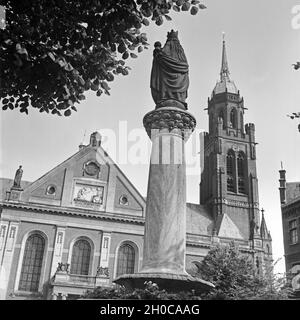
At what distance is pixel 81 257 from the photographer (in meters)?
34.0

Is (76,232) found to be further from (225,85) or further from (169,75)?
(225,85)

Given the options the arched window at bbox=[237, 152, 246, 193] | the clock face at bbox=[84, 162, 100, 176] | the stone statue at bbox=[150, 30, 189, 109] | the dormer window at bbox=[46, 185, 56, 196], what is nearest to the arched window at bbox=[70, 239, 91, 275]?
the dormer window at bbox=[46, 185, 56, 196]

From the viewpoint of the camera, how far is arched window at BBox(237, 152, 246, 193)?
177 ft

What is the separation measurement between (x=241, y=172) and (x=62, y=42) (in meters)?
50.0

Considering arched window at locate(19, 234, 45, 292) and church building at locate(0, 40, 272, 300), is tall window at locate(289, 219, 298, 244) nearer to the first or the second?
church building at locate(0, 40, 272, 300)

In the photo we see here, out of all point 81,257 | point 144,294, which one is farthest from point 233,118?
point 144,294

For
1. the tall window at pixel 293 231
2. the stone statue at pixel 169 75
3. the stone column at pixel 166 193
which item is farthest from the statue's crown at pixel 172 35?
the tall window at pixel 293 231

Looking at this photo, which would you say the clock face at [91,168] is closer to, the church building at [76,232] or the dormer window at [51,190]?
the church building at [76,232]

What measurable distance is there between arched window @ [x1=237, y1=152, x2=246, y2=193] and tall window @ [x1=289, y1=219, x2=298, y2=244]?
72.7 ft

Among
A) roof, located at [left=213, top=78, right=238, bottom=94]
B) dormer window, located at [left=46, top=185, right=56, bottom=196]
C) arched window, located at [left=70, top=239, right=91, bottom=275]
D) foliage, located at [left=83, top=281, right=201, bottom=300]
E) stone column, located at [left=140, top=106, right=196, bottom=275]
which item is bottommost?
foliage, located at [left=83, top=281, right=201, bottom=300]

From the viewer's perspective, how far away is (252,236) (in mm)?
44656

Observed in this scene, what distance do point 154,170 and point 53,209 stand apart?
25.9 m

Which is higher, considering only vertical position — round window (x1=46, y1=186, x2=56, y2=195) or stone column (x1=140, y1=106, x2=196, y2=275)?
round window (x1=46, y1=186, x2=56, y2=195)
